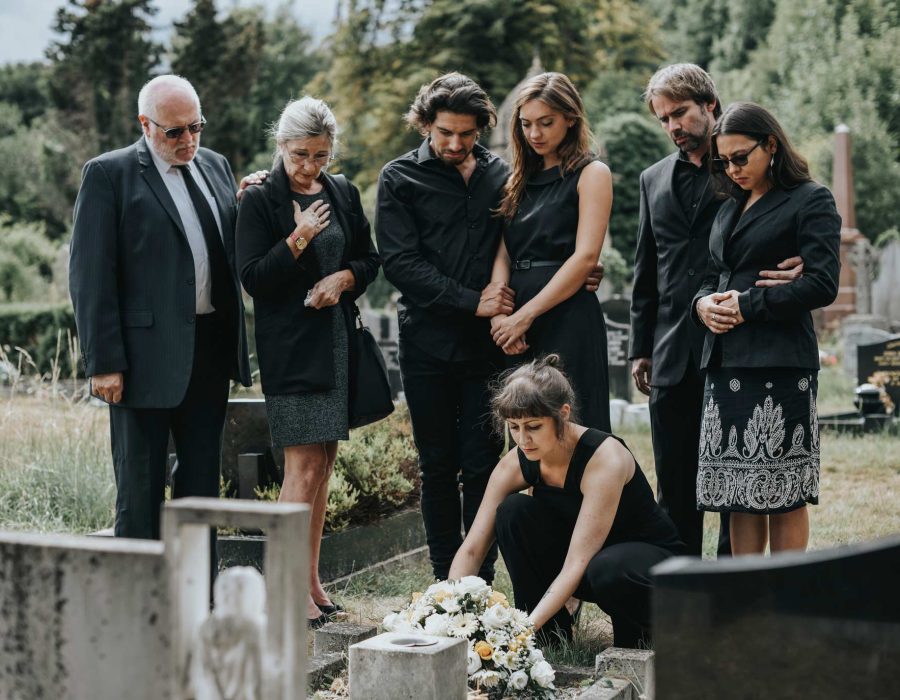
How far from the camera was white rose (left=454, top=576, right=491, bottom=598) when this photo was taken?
3242mm

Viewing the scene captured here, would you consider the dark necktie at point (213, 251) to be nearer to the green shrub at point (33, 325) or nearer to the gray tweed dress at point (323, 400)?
the gray tweed dress at point (323, 400)

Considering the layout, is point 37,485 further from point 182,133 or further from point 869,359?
point 869,359

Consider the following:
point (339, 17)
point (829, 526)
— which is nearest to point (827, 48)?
point (339, 17)

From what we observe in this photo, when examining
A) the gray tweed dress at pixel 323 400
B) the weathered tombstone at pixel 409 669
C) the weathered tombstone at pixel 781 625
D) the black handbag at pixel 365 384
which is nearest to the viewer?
the weathered tombstone at pixel 781 625

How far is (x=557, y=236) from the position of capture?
4133 mm

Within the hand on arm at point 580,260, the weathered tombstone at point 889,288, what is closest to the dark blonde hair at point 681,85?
the hand on arm at point 580,260

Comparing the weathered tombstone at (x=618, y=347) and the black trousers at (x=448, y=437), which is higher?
the weathered tombstone at (x=618, y=347)

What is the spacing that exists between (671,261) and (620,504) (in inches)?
39.1

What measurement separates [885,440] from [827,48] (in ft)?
83.8

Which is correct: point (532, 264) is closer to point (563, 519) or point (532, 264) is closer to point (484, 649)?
point (563, 519)

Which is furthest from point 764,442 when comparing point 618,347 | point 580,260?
point 618,347

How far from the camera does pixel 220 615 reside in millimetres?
1977

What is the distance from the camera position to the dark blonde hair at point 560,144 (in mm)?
3986

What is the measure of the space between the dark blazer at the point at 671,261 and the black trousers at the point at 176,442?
5.43 feet
